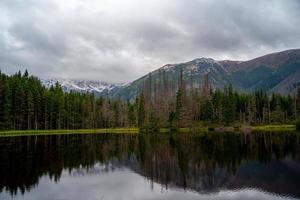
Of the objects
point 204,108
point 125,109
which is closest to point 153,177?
point 204,108

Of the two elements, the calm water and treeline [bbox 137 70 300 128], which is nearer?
the calm water

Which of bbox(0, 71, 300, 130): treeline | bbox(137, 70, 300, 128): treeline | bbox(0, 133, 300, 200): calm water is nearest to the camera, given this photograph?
bbox(0, 133, 300, 200): calm water

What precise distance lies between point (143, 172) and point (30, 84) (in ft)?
353

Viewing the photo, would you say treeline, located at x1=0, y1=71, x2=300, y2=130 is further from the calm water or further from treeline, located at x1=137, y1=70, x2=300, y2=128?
the calm water

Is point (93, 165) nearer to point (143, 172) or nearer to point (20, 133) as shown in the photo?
point (143, 172)

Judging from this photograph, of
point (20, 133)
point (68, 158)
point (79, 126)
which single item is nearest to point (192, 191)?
point (68, 158)

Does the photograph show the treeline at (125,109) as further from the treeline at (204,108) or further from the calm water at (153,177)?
the calm water at (153,177)

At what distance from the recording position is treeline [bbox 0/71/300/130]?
407 ft

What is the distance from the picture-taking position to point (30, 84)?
441ft

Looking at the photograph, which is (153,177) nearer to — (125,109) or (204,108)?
(204,108)

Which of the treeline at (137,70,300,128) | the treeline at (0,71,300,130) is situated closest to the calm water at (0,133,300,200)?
the treeline at (0,71,300,130)

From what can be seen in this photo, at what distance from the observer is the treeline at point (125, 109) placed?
124 metres

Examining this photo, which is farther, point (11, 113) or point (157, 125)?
point (157, 125)

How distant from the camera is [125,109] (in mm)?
179750
